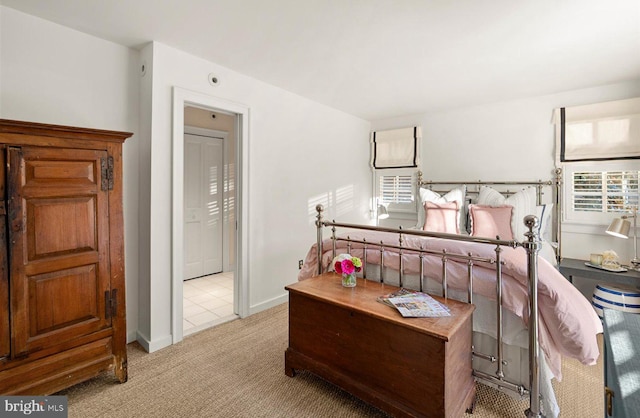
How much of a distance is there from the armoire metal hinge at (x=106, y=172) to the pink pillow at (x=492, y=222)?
3.22m

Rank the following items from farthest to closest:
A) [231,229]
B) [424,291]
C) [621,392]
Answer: [231,229], [424,291], [621,392]

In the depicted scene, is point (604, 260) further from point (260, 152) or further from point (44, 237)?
point (44, 237)

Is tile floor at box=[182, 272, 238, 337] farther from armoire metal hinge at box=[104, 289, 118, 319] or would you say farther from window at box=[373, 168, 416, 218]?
window at box=[373, 168, 416, 218]

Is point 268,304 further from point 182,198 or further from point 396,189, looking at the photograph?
point 396,189

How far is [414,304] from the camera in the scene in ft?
5.85

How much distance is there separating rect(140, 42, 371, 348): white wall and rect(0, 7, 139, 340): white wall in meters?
0.14

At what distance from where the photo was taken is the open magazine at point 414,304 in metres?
1.67

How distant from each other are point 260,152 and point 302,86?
0.89m

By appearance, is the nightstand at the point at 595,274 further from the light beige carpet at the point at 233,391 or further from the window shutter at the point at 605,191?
the light beige carpet at the point at 233,391

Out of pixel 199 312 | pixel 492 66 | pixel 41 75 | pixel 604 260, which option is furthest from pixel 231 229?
pixel 604 260

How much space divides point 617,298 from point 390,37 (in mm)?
3090

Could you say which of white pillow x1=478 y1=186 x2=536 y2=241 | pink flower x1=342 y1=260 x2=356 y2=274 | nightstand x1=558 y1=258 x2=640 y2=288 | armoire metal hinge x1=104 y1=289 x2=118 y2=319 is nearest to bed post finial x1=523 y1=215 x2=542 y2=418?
pink flower x1=342 y1=260 x2=356 y2=274

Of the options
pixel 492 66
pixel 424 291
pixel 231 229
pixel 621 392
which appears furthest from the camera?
pixel 231 229

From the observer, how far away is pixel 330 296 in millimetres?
1948
